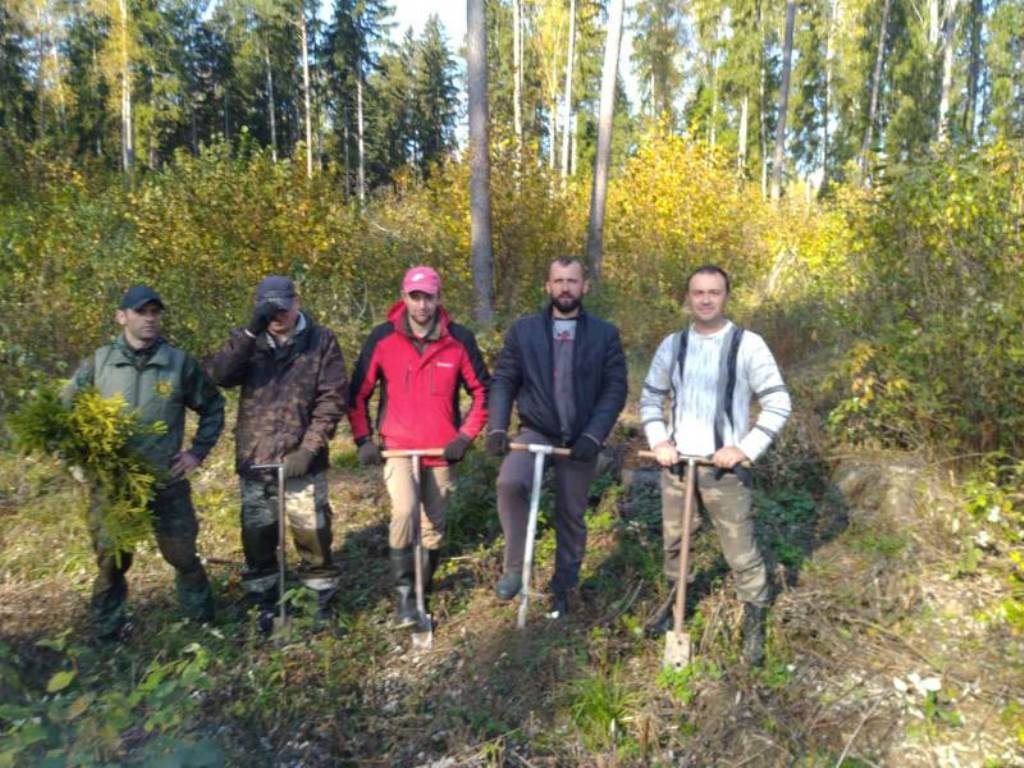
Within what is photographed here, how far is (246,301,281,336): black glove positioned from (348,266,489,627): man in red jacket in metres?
0.57

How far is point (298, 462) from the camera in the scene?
4.30 m

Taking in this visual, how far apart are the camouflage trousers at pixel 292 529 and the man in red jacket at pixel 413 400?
0.43 m

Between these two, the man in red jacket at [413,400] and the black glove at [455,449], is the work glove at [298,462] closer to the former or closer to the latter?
the man in red jacket at [413,400]

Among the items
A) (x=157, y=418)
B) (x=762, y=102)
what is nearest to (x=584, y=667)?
(x=157, y=418)

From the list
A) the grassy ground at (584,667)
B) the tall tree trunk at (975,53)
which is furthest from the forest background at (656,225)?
the grassy ground at (584,667)

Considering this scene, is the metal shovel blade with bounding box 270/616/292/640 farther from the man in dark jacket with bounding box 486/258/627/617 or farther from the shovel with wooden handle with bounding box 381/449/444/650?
the man in dark jacket with bounding box 486/258/627/617

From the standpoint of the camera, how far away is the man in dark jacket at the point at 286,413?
4301mm

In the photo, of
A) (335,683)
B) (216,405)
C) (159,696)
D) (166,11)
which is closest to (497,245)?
(216,405)

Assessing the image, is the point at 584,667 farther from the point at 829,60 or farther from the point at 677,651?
the point at 829,60

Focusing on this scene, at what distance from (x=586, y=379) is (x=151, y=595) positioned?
355cm

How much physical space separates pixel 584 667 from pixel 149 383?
2.90 meters

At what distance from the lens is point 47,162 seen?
13.8 meters

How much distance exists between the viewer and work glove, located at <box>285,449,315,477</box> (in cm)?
430

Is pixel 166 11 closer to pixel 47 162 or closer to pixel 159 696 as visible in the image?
pixel 47 162
